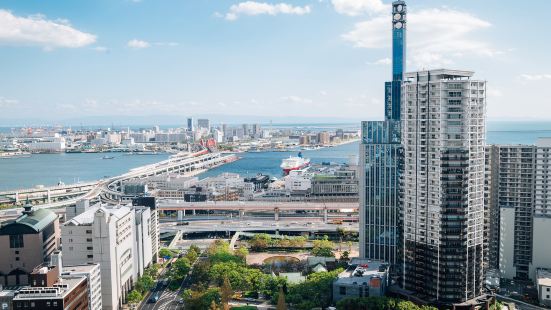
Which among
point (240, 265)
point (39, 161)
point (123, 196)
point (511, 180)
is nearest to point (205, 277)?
point (240, 265)

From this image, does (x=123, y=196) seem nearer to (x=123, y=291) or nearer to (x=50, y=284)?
(x=123, y=291)

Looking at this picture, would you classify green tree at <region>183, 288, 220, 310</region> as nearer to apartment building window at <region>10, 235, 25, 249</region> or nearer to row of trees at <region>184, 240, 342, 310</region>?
row of trees at <region>184, 240, 342, 310</region>

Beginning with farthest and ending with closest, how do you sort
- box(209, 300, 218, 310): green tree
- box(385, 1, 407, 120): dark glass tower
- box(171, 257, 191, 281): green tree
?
1. box(385, 1, 407, 120): dark glass tower
2. box(171, 257, 191, 281): green tree
3. box(209, 300, 218, 310): green tree

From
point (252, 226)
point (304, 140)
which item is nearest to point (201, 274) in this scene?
point (252, 226)

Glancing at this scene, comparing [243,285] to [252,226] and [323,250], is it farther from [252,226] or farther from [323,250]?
[252,226]

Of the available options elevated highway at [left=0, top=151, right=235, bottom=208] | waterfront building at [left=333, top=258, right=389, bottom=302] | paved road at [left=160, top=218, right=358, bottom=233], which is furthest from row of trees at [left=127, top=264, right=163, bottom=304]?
elevated highway at [left=0, top=151, right=235, bottom=208]

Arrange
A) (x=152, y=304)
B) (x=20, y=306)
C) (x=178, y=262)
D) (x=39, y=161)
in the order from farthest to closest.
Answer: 1. (x=39, y=161)
2. (x=178, y=262)
3. (x=152, y=304)
4. (x=20, y=306)
